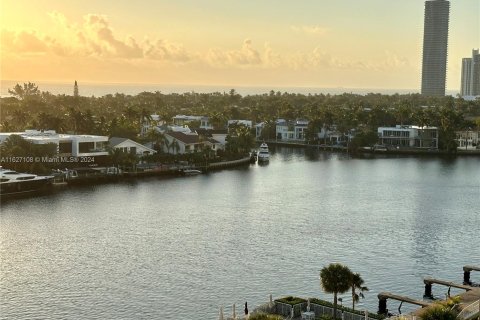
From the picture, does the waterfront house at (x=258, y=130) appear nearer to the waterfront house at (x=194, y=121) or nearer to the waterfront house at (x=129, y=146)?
the waterfront house at (x=194, y=121)

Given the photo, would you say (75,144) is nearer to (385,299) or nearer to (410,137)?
(385,299)

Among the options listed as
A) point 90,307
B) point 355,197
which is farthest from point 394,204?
point 90,307

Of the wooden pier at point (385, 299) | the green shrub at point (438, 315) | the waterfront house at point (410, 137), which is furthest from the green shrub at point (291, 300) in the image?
the waterfront house at point (410, 137)

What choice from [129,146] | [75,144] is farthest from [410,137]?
[75,144]

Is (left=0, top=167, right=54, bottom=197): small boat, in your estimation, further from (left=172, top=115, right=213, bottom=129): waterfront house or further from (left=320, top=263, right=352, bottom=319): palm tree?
(left=172, top=115, right=213, bottom=129): waterfront house

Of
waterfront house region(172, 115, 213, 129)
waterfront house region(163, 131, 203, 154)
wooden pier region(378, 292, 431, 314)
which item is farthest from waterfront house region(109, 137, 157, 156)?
wooden pier region(378, 292, 431, 314)

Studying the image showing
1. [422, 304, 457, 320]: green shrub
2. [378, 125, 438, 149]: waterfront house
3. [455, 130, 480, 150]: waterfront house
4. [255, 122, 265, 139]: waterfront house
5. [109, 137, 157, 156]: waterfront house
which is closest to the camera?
[422, 304, 457, 320]: green shrub

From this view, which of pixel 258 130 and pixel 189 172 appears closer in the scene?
pixel 189 172
